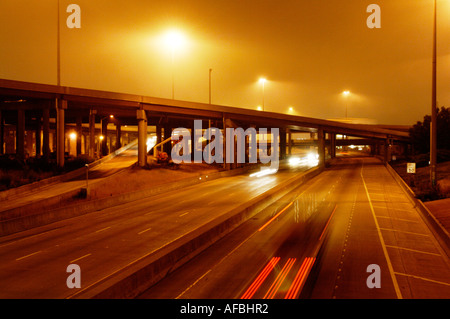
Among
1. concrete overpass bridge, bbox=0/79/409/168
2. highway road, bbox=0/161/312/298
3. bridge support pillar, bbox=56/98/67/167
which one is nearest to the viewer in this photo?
highway road, bbox=0/161/312/298

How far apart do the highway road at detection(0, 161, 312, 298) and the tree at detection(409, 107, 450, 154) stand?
54.7 meters

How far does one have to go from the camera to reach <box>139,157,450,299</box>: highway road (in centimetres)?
1230

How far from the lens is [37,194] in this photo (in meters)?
36.2

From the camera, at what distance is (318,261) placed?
15.7 metres

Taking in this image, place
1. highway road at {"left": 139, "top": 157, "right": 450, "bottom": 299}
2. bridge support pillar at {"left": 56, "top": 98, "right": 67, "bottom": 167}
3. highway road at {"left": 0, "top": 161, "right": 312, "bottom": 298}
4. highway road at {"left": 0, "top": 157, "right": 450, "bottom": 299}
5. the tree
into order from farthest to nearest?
the tree
bridge support pillar at {"left": 56, "top": 98, "right": 67, "bottom": 167}
highway road at {"left": 0, "top": 161, "right": 312, "bottom": 298}
highway road at {"left": 0, "top": 157, "right": 450, "bottom": 299}
highway road at {"left": 139, "top": 157, "right": 450, "bottom": 299}

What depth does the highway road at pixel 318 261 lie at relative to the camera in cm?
1230

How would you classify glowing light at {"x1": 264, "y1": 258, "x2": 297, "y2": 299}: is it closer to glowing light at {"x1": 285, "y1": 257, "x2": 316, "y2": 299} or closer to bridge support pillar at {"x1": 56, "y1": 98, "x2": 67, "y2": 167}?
glowing light at {"x1": 285, "y1": 257, "x2": 316, "y2": 299}

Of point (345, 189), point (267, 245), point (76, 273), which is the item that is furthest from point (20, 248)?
point (345, 189)

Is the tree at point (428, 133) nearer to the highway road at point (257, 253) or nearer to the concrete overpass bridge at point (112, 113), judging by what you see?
the concrete overpass bridge at point (112, 113)

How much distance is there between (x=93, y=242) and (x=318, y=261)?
1023 centimetres

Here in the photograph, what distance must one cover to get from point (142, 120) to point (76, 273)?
44234 mm

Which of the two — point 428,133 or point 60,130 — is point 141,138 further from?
point 428,133

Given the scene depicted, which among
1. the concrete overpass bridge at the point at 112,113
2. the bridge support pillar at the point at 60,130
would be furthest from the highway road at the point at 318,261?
the concrete overpass bridge at the point at 112,113

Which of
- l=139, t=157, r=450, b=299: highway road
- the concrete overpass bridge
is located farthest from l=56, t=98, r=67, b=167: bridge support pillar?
l=139, t=157, r=450, b=299: highway road
